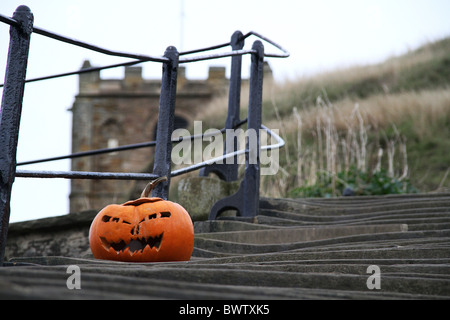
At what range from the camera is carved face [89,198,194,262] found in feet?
7.87

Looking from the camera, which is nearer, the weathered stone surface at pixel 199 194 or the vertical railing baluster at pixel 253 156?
the vertical railing baluster at pixel 253 156

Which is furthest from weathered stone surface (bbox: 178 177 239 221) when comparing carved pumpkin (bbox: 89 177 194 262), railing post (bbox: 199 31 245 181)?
carved pumpkin (bbox: 89 177 194 262)

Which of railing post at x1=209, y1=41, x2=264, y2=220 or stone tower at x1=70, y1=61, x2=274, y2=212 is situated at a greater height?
stone tower at x1=70, y1=61, x2=274, y2=212

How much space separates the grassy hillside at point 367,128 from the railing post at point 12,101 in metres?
4.14

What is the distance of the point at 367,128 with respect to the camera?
884 cm

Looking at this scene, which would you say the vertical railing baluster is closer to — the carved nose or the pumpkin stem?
the pumpkin stem

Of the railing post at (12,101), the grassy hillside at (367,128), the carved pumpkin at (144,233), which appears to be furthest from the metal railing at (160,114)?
the grassy hillside at (367,128)

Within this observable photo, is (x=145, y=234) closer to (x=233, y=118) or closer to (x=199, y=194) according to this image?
(x=199, y=194)

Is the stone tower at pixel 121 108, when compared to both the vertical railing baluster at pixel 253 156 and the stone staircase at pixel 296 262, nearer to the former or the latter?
the stone staircase at pixel 296 262

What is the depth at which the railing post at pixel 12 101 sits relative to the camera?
1.92 m

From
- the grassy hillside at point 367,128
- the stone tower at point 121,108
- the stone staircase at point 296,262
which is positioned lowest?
the stone staircase at point 296,262

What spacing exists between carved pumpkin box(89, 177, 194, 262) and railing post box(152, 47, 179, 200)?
0.22 metres
